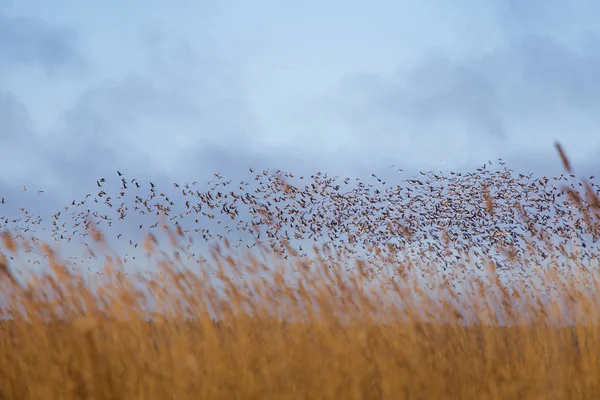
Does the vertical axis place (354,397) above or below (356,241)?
below

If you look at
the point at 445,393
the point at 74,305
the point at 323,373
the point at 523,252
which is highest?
the point at 74,305

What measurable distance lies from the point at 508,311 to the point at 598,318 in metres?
0.61

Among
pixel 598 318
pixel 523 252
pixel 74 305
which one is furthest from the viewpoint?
pixel 523 252

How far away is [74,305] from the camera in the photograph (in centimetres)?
421

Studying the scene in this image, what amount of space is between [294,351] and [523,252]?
253 cm

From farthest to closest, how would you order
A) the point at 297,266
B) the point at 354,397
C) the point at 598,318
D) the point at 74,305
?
the point at 598,318 < the point at 297,266 < the point at 74,305 < the point at 354,397

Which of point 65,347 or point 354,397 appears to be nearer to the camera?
point 354,397

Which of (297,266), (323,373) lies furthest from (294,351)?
(297,266)

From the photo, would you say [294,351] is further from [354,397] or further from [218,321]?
[218,321]

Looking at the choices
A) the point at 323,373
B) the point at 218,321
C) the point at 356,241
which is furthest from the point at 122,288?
the point at 356,241

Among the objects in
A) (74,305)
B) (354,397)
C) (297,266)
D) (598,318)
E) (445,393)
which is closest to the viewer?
(354,397)

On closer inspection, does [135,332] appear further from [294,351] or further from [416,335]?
[416,335]

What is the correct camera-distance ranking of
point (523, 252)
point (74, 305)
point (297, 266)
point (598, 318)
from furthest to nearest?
point (523, 252), point (598, 318), point (297, 266), point (74, 305)

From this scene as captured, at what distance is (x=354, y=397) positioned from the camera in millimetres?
3559
